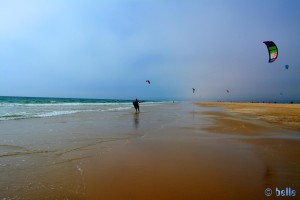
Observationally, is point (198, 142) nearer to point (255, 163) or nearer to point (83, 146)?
point (255, 163)

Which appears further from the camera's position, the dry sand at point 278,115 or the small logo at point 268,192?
the dry sand at point 278,115

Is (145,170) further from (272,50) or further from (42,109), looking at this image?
(42,109)

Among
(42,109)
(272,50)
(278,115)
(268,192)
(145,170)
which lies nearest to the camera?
(268,192)

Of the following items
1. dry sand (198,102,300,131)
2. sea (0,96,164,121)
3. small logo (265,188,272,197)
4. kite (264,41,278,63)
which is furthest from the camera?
sea (0,96,164,121)

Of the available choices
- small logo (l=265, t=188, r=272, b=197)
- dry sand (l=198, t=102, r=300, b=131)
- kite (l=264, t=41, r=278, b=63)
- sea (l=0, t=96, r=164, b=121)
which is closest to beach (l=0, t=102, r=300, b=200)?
small logo (l=265, t=188, r=272, b=197)

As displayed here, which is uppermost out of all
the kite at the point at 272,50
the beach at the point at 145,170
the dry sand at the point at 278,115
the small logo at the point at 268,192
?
the kite at the point at 272,50

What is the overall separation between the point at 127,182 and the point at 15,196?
1.80m

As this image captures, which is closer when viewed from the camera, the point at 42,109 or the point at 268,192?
the point at 268,192

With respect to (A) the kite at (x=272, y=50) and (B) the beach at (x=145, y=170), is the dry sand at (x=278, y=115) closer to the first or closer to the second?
(A) the kite at (x=272, y=50)

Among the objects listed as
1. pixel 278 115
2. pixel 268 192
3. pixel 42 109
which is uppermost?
pixel 42 109

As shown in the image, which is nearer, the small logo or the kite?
the small logo

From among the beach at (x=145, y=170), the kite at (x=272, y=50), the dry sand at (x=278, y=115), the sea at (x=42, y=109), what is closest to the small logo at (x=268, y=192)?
the beach at (x=145, y=170)

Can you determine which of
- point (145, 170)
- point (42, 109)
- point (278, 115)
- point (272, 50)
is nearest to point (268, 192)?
point (145, 170)

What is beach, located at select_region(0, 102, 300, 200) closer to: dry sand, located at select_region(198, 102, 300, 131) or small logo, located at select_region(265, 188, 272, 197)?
small logo, located at select_region(265, 188, 272, 197)
